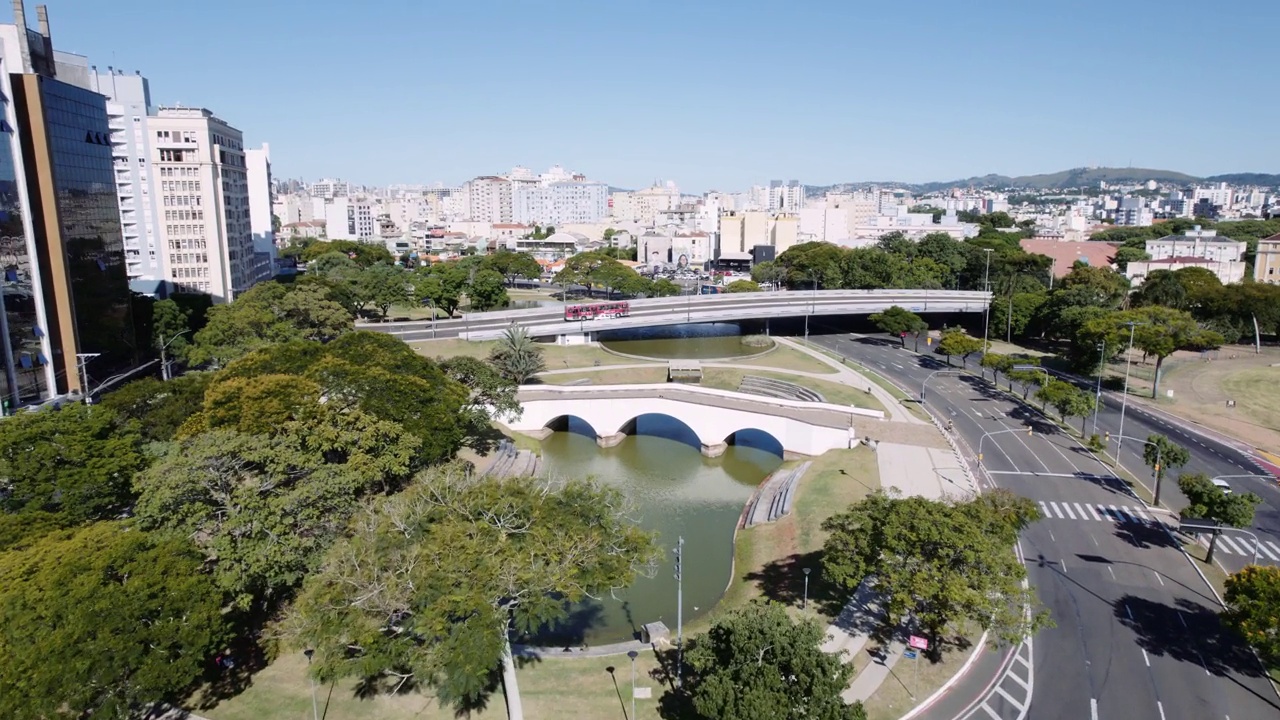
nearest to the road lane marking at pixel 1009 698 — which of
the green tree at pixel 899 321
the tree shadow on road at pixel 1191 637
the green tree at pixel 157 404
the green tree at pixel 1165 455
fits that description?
the tree shadow on road at pixel 1191 637

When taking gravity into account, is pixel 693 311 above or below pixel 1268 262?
below

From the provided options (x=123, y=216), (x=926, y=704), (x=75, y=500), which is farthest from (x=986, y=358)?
(x=123, y=216)

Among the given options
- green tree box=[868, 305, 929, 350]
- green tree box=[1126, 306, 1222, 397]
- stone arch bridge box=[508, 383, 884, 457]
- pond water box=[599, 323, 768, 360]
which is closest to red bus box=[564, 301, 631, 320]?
pond water box=[599, 323, 768, 360]

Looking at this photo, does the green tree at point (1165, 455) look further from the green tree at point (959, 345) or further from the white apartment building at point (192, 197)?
the white apartment building at point (192, 197)

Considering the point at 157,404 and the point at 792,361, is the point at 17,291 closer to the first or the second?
the point at 157,404

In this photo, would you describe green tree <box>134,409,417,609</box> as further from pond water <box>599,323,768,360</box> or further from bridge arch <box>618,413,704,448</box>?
pond water <box>599,323,768,360</box>

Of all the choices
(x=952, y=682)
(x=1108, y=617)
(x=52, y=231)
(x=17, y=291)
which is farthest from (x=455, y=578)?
(x=52, y=231)
